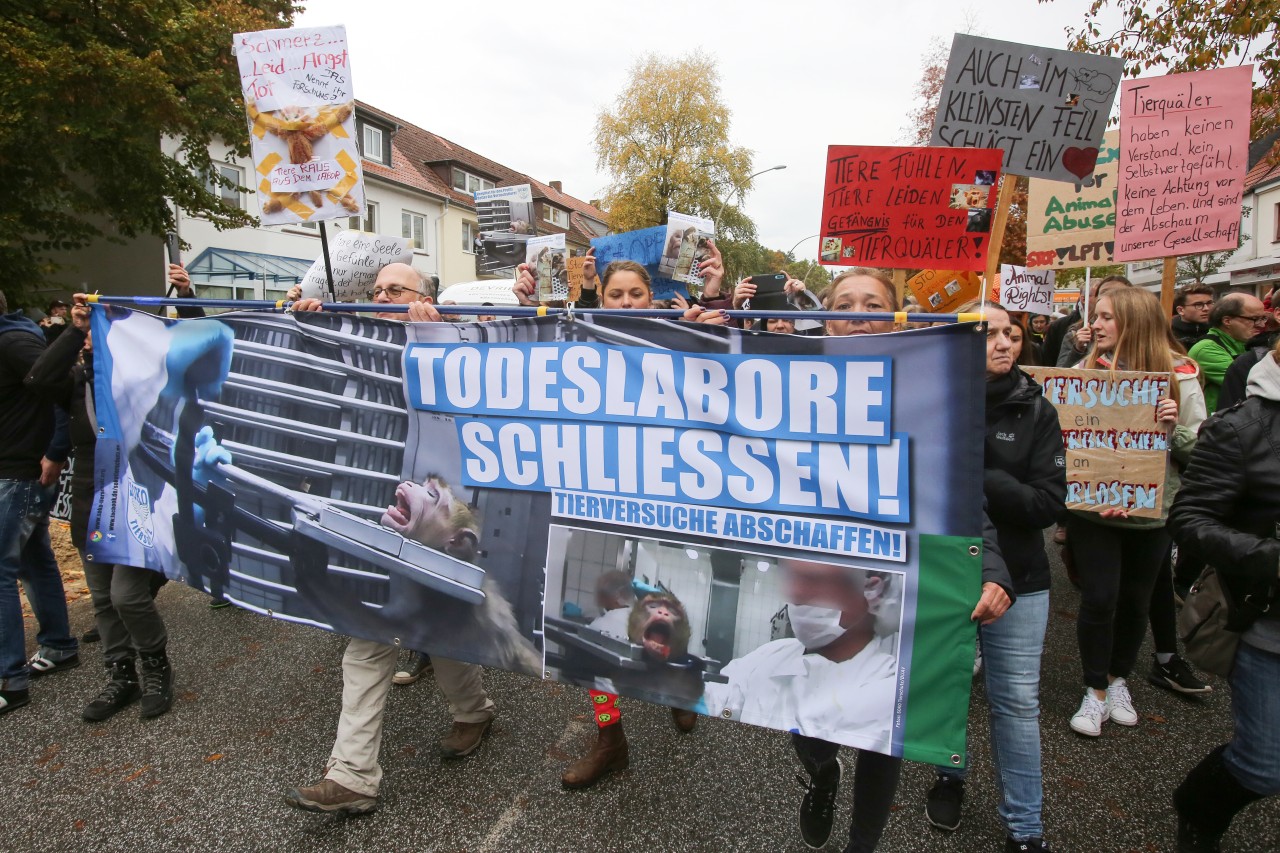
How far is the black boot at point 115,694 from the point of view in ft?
11.3

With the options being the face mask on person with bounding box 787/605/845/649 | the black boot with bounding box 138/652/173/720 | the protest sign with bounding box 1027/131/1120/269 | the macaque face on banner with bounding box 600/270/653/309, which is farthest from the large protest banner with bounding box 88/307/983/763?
the protest sign with bounding box 1027/131/1120/269

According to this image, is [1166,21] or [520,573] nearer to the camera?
[520,573]

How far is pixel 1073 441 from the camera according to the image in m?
3.54

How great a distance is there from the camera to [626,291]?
133 inches

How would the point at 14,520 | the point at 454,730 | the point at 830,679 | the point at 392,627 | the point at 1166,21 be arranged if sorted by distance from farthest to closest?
the point at 1166,21 → the point at 14,520 → the point at 454,730 → the point at 392,627 → the point at 830,679

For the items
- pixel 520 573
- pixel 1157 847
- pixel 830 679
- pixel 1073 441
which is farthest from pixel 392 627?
pixel 1073 441

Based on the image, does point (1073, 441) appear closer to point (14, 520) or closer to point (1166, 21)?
point (14, 520)

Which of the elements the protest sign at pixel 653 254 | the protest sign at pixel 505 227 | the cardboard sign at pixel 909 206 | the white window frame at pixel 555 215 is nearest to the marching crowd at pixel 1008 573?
the protest sign at pixel 653 254

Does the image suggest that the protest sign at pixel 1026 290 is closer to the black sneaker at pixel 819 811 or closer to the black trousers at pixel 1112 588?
the black trousers at pixel 1112 588

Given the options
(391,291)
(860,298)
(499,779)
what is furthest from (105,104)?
(860,298)

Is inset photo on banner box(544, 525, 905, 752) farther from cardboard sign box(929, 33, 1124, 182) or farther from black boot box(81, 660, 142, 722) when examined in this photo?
cardboard sign box(929, 33, 1124, 182)

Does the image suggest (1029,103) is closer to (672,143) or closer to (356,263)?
(356,263)

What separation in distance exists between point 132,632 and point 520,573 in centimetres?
222

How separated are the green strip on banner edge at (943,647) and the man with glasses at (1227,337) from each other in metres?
3.26
